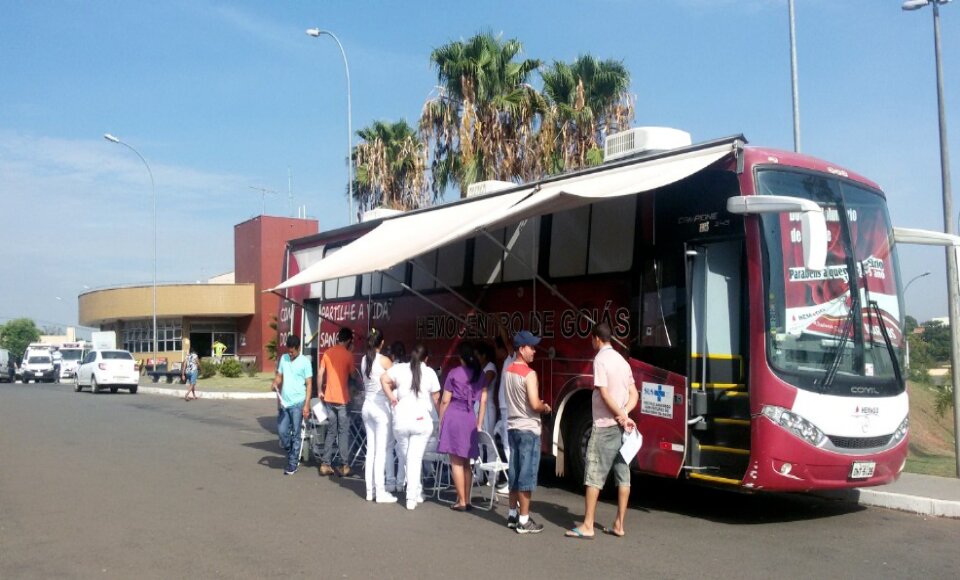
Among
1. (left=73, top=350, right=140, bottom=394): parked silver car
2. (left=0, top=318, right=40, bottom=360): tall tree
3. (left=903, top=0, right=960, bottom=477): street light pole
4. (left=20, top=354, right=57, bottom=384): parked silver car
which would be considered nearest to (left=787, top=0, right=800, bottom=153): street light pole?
(left=903, top=0, right=960, bottom=477): street light pole

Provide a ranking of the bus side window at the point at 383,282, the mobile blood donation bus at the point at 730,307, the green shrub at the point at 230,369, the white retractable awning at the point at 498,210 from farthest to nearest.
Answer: the green shrub at the point at 230,369 → the bus side window at the point at 383,282 → the white retractable awning at the point at 498,210 → the mobile blood donation bus at the point at 730,307

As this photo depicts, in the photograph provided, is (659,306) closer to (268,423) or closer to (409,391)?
(409,391)

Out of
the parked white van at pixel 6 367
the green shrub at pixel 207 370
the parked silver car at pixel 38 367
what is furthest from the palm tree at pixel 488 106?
the parked white van at pixel 6 367

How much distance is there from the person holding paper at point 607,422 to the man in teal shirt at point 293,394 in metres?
4.69

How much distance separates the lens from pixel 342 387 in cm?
1130

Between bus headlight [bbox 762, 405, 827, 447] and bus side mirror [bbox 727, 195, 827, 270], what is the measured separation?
53.1 inches

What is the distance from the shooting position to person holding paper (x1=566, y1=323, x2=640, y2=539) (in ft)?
25.2

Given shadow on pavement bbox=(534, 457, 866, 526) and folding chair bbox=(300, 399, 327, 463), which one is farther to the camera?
folding chair bbox=(300, 399, 327, 463)

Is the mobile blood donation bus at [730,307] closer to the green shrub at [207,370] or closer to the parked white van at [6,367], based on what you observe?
the green shrub at [207,370]

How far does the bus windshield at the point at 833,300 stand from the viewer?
26.9ft

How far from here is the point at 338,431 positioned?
1141 cm

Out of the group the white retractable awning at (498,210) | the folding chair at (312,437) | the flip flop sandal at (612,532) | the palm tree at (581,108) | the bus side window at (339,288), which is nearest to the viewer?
the flip flop sandal at (612,532)

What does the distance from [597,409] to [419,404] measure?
2.14m

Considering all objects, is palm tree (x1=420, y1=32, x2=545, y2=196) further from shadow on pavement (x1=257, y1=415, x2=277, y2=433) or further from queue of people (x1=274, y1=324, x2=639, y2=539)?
queue of people (x1=274, y1=324, x2=639, y2=539)
